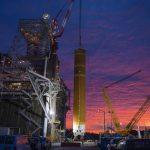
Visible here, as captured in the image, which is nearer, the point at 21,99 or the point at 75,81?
the point at 21,99

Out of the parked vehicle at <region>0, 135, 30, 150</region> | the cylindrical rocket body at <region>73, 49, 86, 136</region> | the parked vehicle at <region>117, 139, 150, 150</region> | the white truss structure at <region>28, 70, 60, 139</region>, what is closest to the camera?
the parked vehicle at <region>117, 139, 150, 150</region>

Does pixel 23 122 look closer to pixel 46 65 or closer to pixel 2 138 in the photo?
pixel 46 65

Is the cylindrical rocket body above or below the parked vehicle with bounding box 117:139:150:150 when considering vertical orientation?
above

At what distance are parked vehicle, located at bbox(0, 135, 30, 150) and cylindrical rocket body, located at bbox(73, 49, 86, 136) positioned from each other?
75594 mm

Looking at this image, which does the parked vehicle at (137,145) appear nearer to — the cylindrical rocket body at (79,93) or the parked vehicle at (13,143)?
the parked vehicle at (13,143)

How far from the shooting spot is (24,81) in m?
104

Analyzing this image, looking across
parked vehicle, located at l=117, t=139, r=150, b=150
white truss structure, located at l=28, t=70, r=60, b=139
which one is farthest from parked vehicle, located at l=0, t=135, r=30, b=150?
white truss structure, located at l=28, t=70, r=60, b=139

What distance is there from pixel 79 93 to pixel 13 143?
3115 inches

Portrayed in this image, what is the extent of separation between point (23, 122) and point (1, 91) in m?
11.9

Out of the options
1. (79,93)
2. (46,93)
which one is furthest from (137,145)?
(79,93)

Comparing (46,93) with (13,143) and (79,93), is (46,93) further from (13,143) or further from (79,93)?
(13,143)

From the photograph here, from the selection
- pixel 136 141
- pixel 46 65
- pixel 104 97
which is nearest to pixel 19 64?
pixel 46 65

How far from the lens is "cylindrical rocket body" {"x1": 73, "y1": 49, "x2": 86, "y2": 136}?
105m

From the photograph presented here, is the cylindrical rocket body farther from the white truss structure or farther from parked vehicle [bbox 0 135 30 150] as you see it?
parked vehicle [bbox 0 135 30 150]
